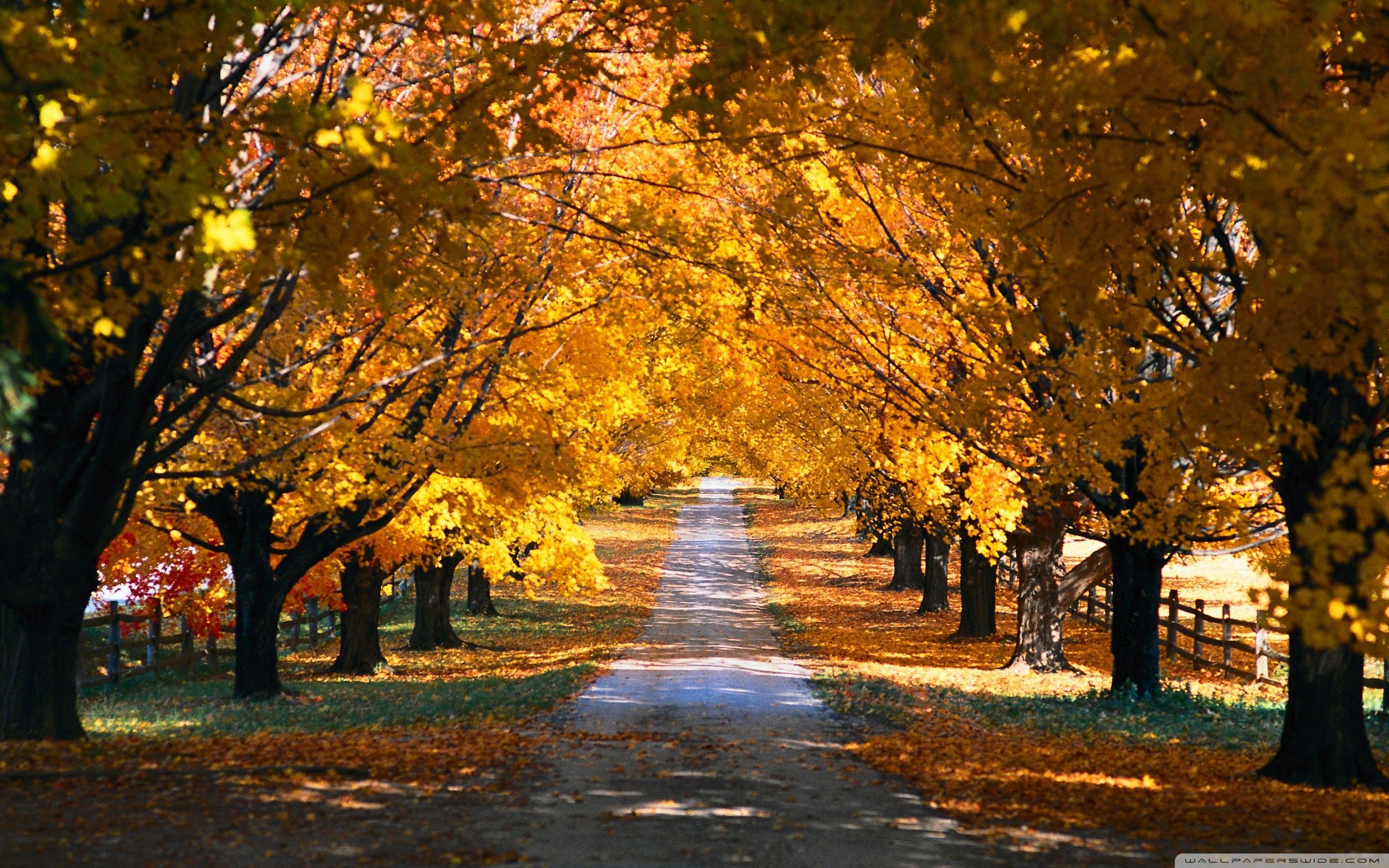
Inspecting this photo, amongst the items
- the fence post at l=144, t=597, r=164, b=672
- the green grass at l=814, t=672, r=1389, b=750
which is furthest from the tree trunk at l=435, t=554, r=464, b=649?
the green grass at l=814, t=672, r=1389, b=750

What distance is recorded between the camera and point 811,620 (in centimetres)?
2847

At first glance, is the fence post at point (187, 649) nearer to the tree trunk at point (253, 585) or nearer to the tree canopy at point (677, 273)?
the tree canopy at point (677, 273)

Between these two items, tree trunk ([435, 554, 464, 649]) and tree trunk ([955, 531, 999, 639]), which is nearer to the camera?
tree trunk ([955, 531, 999, 639])

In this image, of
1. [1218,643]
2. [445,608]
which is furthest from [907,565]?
[1218,643]

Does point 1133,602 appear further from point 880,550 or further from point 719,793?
point 880,550

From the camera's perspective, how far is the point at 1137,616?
14.5 m

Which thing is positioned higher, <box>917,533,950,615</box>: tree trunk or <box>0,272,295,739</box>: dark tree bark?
<box>0,272,295,739</box>: dark tree bark

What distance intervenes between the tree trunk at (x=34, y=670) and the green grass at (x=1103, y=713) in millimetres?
7830

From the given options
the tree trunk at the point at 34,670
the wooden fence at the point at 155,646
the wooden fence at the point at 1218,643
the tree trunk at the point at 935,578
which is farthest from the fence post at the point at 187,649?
the tree trunk at the point at 935,578

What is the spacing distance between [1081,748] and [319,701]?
10093 mm

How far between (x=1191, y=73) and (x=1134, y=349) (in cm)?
381

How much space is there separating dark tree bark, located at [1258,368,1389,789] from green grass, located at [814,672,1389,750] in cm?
189

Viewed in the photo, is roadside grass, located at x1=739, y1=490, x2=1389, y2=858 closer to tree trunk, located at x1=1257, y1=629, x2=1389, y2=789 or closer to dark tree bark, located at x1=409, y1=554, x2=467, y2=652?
→ tree trunk, located at x1=1257, y1=629, x2=1389, y2=789

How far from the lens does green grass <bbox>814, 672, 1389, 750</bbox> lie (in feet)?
36.2
